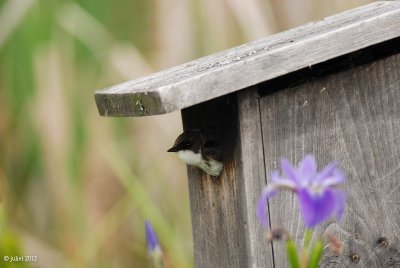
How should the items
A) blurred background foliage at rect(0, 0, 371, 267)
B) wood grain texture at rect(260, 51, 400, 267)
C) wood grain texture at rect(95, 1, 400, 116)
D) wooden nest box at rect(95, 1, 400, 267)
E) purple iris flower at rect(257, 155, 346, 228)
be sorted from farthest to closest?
1. blurred background foliage at rect(0, 0, 371, 267)
2. wood grain texture at rect(260, 51, 400, 267)
3. wooden nest box at rect(95, 1, 400, 267)
4. wood grain texture at rect(95, 1, 400, 116)
5. purple iris flower at rect(257, 155, 346, 228)

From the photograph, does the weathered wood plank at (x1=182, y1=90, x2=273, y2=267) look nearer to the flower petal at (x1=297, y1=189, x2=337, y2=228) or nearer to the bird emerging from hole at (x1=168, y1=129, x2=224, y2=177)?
the bird emerging from hole at (x1=168, y1=129, x2=224, y2=177)

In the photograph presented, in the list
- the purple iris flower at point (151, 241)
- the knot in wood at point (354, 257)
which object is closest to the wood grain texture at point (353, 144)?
the knot in wood at point (354, 257)

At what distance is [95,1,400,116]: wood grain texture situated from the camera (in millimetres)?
1723

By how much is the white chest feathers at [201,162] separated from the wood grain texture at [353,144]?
4.6 inches

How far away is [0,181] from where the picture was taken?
3061mm

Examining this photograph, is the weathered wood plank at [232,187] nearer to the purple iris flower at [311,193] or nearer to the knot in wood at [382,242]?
the knot in wood at [382,242]

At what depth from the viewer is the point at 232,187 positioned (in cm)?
202

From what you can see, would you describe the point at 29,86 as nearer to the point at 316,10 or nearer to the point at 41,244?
the point at 41,244

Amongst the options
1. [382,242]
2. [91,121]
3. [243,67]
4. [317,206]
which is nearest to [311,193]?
[317,206]

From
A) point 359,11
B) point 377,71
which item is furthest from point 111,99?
point 359,11

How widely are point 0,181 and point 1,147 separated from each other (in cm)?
15

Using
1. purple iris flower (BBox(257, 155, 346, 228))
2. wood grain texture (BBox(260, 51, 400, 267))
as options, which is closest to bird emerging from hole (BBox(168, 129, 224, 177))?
wood grain texture (BBox(260, 51, 400, 267))

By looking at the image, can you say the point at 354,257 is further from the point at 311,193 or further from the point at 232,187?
the point at 311,193

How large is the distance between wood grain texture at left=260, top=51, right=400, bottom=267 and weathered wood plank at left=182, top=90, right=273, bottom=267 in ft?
0.13
